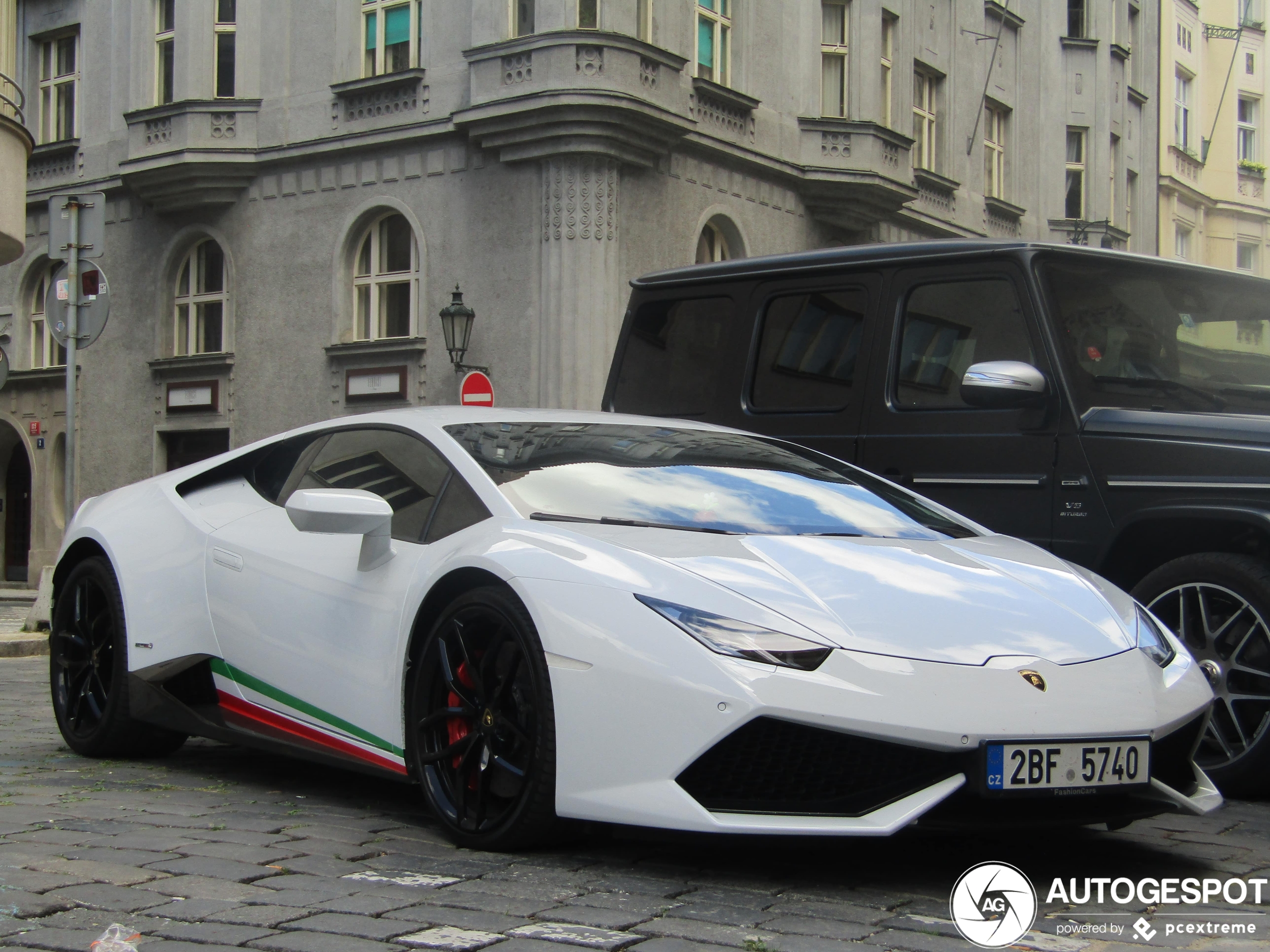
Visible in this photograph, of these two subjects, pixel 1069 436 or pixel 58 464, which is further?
pixel 58 464

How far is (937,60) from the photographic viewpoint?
28297 millimetres

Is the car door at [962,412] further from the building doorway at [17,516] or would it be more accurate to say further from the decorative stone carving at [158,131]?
the building doorway at [17,516]

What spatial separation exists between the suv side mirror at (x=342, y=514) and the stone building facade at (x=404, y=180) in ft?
48.0

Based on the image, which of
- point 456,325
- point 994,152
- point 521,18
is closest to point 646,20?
point 521,18

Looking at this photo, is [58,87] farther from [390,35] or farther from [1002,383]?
[1002,383]

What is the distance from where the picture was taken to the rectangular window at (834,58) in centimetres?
2450

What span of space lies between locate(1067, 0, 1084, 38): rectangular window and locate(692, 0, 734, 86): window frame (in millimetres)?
14446

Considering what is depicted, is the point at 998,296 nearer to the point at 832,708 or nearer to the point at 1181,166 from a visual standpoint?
the point at 832,708

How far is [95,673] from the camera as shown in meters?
5.99

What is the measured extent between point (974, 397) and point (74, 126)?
22977 mm

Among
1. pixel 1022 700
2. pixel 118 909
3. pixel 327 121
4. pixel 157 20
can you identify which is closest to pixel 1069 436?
pixel 1022 700

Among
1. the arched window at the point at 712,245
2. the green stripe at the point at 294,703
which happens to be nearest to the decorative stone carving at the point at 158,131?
the arched window at the point at 712,245

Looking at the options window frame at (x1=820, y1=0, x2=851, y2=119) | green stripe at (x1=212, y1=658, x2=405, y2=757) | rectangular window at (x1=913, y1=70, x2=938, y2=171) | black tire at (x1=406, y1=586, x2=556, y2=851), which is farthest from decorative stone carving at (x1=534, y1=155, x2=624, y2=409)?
black tire at (x1=406, y1=586, x2=556, y2=851)

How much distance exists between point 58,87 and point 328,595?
23.9m
